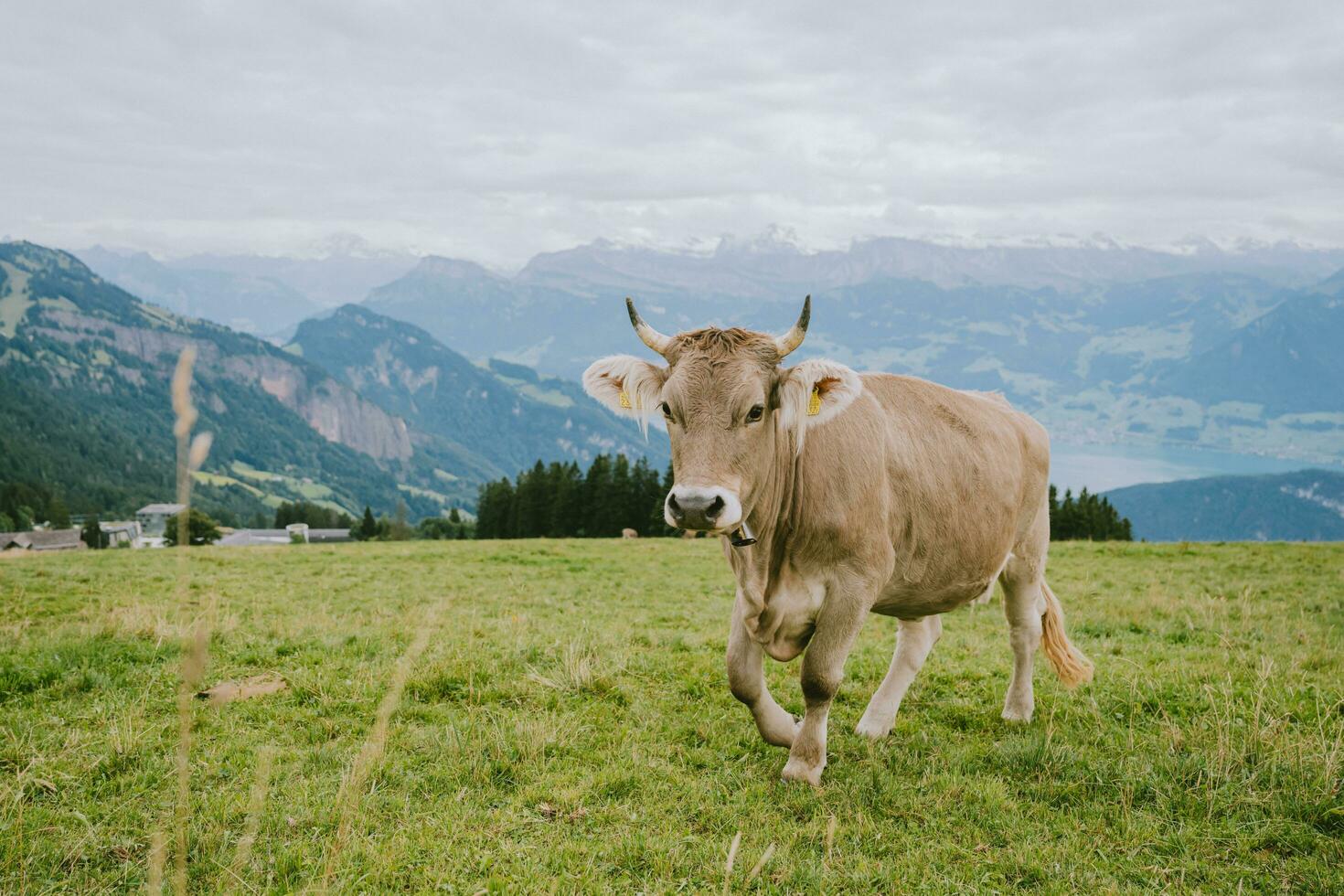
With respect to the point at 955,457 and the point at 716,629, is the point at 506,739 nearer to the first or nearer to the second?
the point at 955,457

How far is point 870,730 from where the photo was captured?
264 inches

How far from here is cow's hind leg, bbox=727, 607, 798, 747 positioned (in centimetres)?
577

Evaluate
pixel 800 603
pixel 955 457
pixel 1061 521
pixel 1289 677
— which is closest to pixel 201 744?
pixel 800 603

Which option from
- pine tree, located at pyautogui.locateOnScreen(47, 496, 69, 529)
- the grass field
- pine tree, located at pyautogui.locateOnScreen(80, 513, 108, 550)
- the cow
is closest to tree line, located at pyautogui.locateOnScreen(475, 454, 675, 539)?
the grass field

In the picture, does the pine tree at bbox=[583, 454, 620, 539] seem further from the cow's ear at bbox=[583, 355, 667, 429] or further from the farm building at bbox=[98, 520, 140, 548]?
the farm building at bbox=[98, 520, 140, 548]

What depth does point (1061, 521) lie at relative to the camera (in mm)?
63375

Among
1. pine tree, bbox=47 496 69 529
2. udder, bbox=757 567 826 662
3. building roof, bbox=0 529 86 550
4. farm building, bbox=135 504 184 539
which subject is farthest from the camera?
farm building, bbox=135 504 184 539

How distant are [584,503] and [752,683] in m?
60.7

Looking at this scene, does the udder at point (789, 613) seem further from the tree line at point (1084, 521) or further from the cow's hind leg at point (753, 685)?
the tree line at point (1084, 521)

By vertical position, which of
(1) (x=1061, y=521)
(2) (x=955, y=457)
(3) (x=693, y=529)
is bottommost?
(1) (x=1061, y=521)

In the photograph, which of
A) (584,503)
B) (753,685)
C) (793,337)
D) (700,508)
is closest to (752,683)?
(753,685)

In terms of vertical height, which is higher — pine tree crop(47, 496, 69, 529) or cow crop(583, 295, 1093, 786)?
cow crop(583, 295, 1093, 786)

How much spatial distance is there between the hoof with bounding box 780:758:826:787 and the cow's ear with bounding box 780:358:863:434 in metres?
2.49

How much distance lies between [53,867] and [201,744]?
1.64 meters
